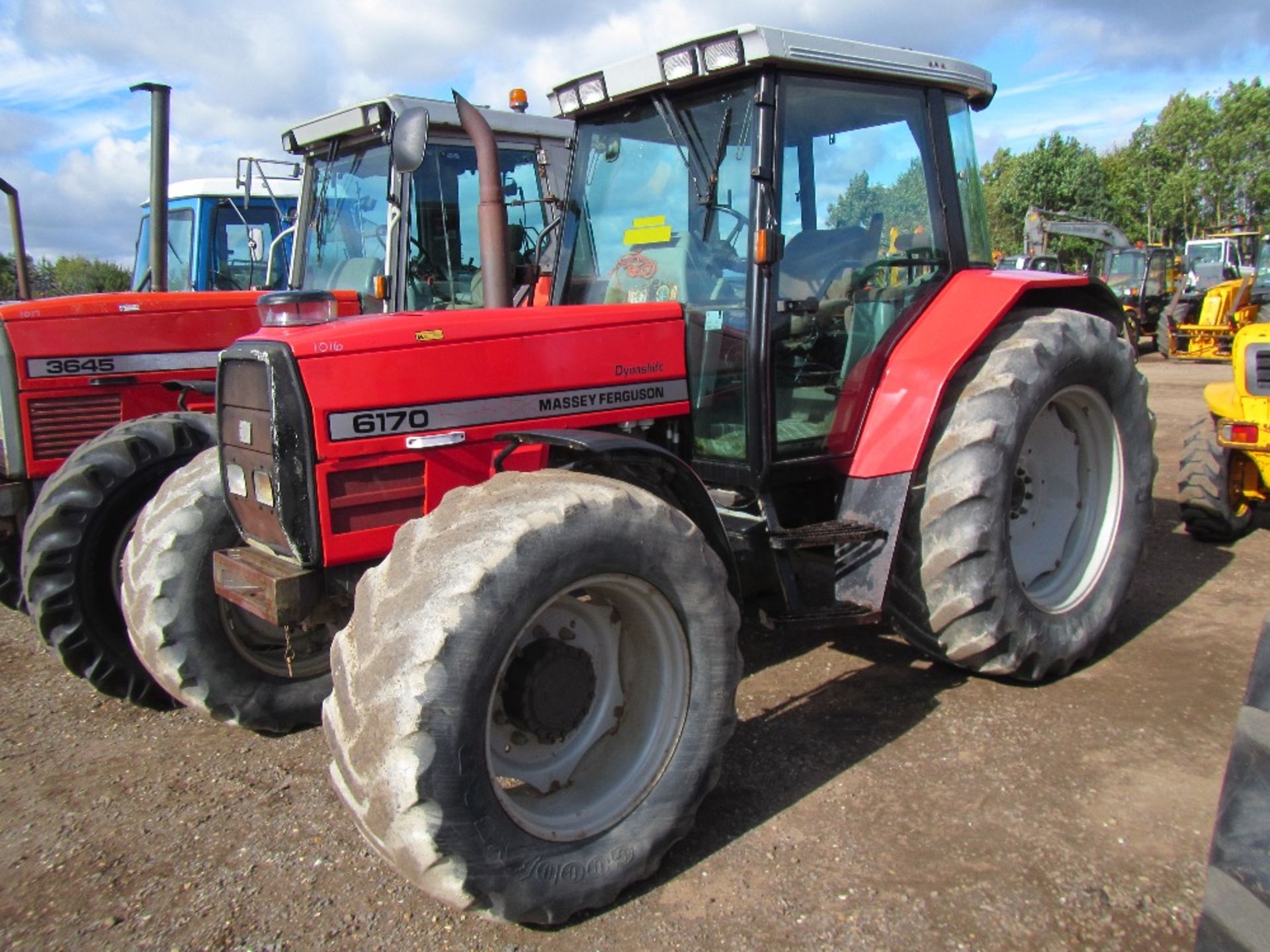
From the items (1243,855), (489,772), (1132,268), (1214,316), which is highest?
(1132,268)

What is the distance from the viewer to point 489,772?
237 cm

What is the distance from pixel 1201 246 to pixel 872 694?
25.8m

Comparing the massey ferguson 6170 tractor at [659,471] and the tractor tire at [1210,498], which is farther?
the tractor tire at [1210,498]

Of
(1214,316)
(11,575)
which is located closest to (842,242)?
(11,575)

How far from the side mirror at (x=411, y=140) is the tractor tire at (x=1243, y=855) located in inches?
111

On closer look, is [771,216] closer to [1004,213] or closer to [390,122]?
[390,122]

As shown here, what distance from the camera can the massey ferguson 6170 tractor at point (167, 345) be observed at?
3963 millimetres

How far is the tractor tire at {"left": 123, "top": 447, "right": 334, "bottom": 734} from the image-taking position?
341 centimetres

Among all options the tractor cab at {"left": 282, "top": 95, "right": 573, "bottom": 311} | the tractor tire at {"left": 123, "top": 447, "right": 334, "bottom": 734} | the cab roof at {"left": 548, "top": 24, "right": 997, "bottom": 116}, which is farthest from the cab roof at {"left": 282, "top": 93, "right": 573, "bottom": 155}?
the tractor tire at {"left": 123, "top": 447, "right": 334, "bottom": 734}

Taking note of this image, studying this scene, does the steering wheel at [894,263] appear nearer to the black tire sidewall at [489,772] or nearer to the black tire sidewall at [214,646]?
the black tire sidewall at [489,772]

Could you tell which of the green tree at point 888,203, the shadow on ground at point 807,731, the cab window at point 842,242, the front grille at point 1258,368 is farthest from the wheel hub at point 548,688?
the front grille at point 1258,368

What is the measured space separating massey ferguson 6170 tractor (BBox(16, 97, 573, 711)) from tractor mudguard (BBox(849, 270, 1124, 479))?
1.57m

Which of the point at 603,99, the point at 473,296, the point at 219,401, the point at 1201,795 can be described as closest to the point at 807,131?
the point at 603,99

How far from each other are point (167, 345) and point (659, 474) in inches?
124
